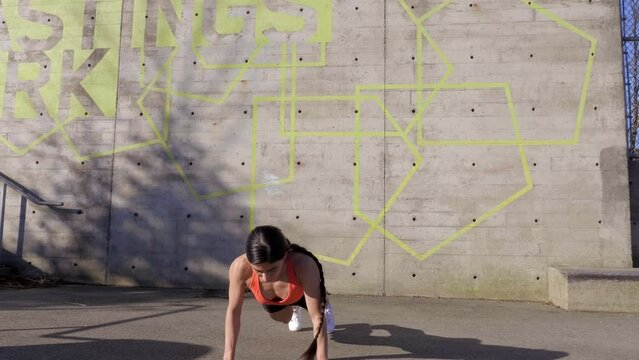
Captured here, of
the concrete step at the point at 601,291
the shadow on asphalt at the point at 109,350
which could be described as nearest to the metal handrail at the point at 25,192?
the shadow on asphalt at the point at 109,350

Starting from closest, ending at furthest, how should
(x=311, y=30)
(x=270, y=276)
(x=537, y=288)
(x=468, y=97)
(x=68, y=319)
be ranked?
(x=270, y=276) → (x=68, y=319) → (x=537, y=288) → (x=468, y=97) → (x=311, y=30)

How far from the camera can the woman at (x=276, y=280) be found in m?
2.42

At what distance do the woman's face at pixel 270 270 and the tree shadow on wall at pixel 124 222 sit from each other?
4134mm

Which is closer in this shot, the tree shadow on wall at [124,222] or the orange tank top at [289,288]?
the orange tank top at [289,288]

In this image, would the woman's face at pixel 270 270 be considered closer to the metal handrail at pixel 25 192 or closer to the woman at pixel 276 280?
the woman at pixel 276 280

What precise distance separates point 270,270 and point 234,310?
383 mm

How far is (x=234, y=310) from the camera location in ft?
8.78

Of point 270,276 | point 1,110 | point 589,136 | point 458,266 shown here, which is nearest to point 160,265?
point 1,110

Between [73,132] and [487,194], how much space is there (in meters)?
6.39

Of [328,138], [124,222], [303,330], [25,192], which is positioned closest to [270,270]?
[303,330]

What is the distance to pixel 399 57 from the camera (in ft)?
22.4

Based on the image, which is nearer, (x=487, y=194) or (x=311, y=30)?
(x=487, y=194)

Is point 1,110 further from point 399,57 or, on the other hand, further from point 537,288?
point 537,288

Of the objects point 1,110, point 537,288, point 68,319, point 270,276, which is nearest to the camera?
point 270,276
